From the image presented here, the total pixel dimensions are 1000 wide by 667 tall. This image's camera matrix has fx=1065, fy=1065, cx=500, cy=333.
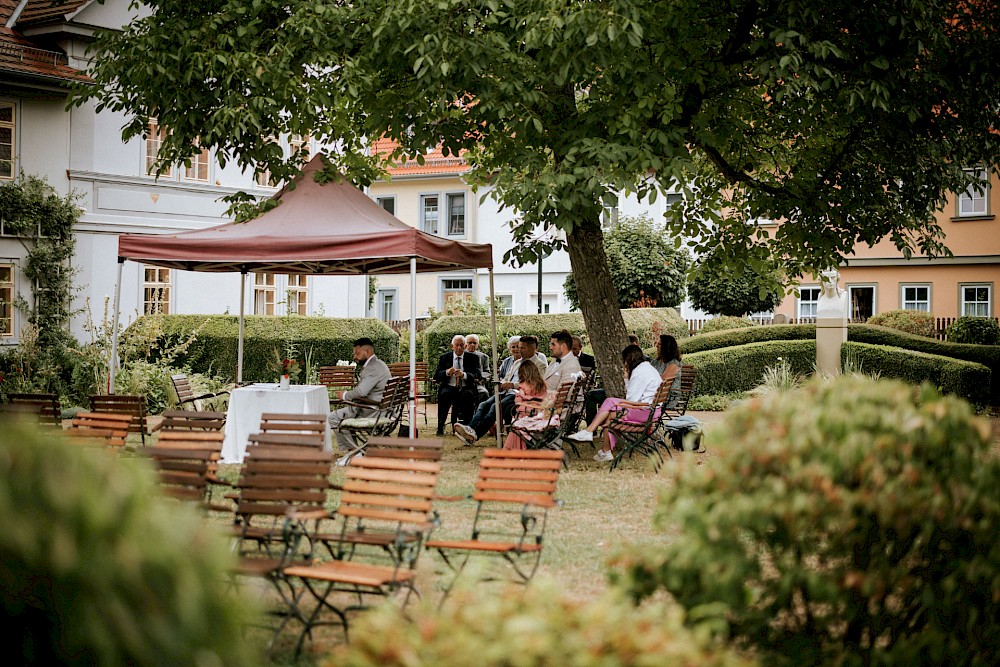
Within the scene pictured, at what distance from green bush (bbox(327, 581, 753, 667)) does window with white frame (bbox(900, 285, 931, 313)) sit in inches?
1314

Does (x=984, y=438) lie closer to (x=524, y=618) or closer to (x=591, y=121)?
(x=524, y=618)

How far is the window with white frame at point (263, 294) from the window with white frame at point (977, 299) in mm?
21276

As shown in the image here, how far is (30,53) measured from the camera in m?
20.5

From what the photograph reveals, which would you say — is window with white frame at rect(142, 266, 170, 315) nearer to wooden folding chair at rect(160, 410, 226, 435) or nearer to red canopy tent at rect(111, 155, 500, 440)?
red canopy tent at rect(111, 155, 500, 440)

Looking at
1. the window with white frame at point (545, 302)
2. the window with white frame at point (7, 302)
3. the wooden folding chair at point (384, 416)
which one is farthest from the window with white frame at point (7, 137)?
the window with white frame at point (545, 302)

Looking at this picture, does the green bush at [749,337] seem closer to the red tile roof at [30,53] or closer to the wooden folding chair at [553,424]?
the wooden folding chair at [553,424]

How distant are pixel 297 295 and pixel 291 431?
53.0ft

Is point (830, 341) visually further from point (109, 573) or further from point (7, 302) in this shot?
point (109, 573)

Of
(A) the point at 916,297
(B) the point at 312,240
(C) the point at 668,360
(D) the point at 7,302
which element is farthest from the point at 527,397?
(A) the point at 916,297

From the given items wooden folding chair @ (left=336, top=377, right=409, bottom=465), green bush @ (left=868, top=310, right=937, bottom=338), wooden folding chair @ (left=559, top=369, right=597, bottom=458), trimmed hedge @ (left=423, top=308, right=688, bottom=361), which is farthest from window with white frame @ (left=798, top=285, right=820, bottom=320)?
wooden folding chair @ (left=336, top=377, right=409, bottom=465)

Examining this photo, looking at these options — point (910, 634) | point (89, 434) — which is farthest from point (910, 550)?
point (89, 434)

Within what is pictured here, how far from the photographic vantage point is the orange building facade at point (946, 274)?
1296 inches

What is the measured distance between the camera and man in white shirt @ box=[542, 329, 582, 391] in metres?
13.8

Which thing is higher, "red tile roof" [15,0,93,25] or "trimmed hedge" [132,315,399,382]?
"red tile roof" [15,0,93,25]
